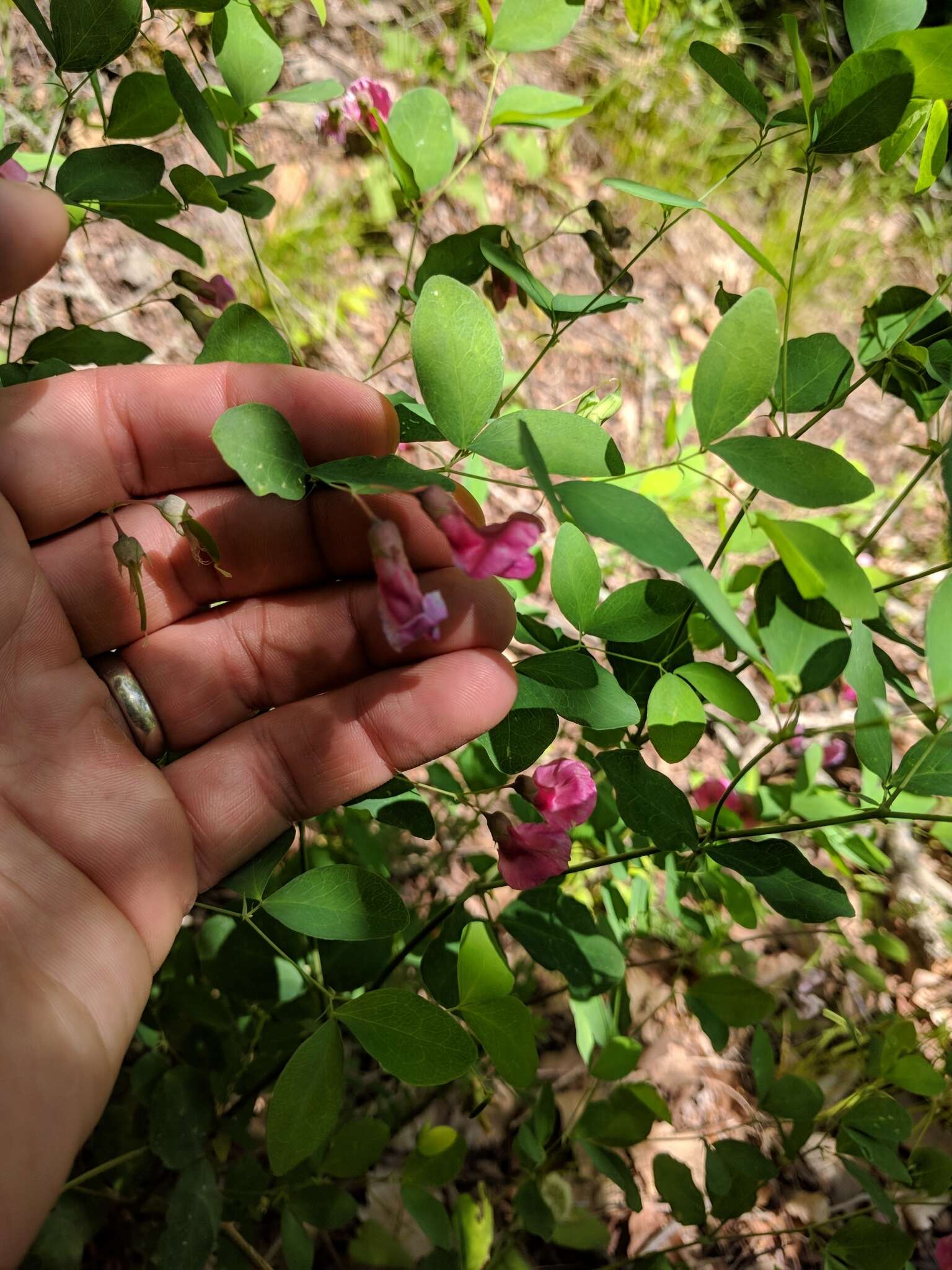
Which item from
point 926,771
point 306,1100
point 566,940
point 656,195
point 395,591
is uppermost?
point 656,195

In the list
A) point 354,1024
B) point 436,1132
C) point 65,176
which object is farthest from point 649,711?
point 65,176

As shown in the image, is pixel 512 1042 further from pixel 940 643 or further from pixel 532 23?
pixel 532 23

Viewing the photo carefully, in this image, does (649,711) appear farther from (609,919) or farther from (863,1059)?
(863,1059)

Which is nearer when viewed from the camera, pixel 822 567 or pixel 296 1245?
pixel 822 567

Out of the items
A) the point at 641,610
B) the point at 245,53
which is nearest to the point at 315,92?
the point at 245,53

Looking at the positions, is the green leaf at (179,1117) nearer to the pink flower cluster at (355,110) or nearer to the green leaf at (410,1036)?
the green leaf at (410,1036)

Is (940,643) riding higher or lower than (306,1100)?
higher

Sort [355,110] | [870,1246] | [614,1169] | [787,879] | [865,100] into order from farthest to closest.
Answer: [355,110]
[614,1169]
[870,1246]
[787,879]
[865,100]

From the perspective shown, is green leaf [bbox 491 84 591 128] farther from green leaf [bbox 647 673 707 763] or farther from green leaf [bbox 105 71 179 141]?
green leaf [bbox 647 673 707 763]
